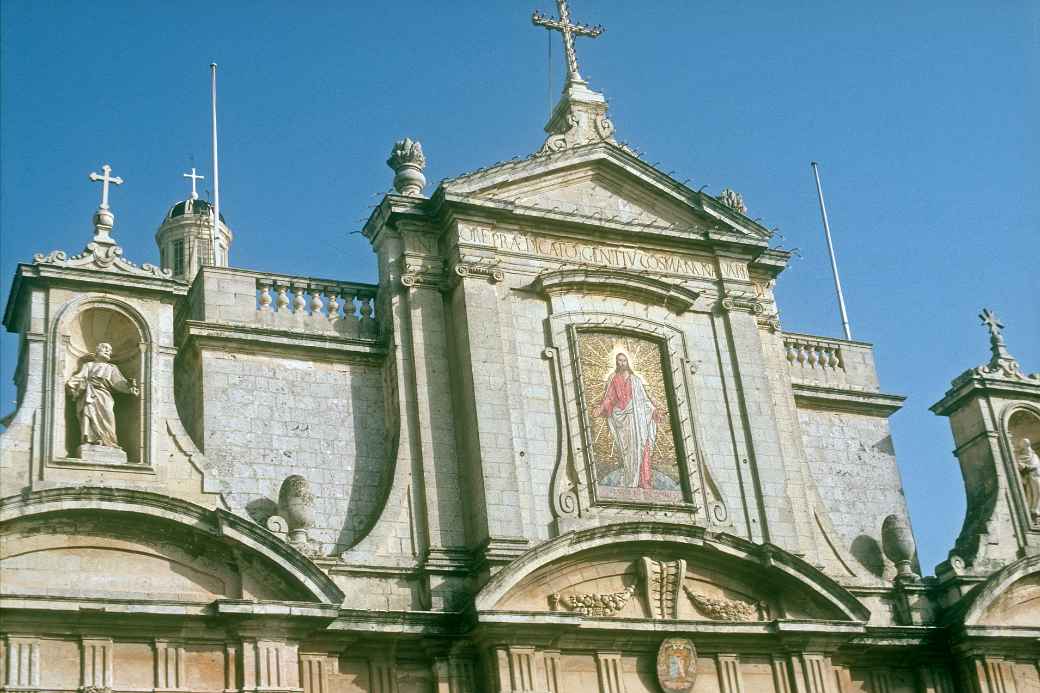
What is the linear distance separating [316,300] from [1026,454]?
9.92 m

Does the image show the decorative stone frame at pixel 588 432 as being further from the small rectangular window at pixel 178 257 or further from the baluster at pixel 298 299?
the small rectangular window at pixel 178 257

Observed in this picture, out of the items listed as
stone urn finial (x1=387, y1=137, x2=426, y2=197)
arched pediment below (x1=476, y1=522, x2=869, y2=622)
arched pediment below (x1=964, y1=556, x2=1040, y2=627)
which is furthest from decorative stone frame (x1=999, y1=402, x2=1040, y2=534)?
stone urn finial (x1=387, y1=137, x2=426, y2=197)

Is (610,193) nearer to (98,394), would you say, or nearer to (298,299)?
(298,299)

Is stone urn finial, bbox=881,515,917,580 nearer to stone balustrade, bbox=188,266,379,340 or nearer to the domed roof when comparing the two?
stone balustrade, bbox=188,266,379,340

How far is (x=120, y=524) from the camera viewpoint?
1612 cm

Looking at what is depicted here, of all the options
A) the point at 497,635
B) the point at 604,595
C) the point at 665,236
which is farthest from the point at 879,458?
the point at 497,635

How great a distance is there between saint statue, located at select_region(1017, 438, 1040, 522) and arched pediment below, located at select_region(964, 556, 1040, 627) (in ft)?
4.06

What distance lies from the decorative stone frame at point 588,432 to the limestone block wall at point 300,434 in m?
2.11

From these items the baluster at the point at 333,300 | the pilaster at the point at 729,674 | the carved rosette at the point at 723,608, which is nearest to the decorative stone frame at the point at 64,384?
the baluster at the point at 333,300

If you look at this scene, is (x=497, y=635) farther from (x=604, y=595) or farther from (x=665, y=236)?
(x=665, y=236)

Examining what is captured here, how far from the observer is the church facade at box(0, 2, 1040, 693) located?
16219 mm

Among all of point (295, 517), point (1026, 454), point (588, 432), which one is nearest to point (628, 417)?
point (588, 432)

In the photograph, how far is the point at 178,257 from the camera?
106ft

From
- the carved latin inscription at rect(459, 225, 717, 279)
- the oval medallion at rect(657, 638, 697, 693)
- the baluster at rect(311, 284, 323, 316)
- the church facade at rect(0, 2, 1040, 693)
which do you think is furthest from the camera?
the carved latin inscription at rect(459, 225, 717, 279)
